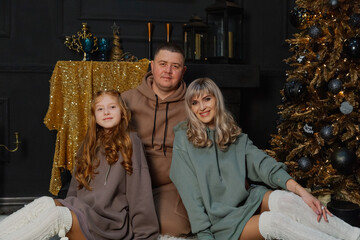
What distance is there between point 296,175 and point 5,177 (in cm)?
220

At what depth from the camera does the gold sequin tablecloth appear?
10.6 feet

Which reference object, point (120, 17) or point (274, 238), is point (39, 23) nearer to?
point (120, 17)

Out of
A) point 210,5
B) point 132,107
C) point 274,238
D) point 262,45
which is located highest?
point 210,5

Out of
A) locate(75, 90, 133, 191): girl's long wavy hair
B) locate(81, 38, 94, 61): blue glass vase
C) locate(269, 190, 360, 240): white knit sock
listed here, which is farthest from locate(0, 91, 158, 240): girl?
locate(81, 38, 94, 61): blue glass vase

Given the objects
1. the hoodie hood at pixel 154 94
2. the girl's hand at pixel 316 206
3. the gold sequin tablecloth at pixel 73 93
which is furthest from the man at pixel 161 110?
the girl's hand at pixel 316 206

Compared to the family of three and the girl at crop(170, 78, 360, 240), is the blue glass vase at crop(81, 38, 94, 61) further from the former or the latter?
the girl at crop(170, 78, 360, 240)

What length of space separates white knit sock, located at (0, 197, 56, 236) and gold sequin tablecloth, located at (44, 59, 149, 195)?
1.12m

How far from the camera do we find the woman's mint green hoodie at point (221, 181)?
2.20 meters

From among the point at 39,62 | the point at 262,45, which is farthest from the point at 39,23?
the point at 262,45

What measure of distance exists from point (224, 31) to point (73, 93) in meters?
1.21

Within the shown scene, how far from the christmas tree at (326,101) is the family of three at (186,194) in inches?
29.3

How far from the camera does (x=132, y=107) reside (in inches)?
109

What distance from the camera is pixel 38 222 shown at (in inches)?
80.2

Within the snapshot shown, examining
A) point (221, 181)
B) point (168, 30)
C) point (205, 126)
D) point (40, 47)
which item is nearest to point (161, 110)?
point (205, 126)
